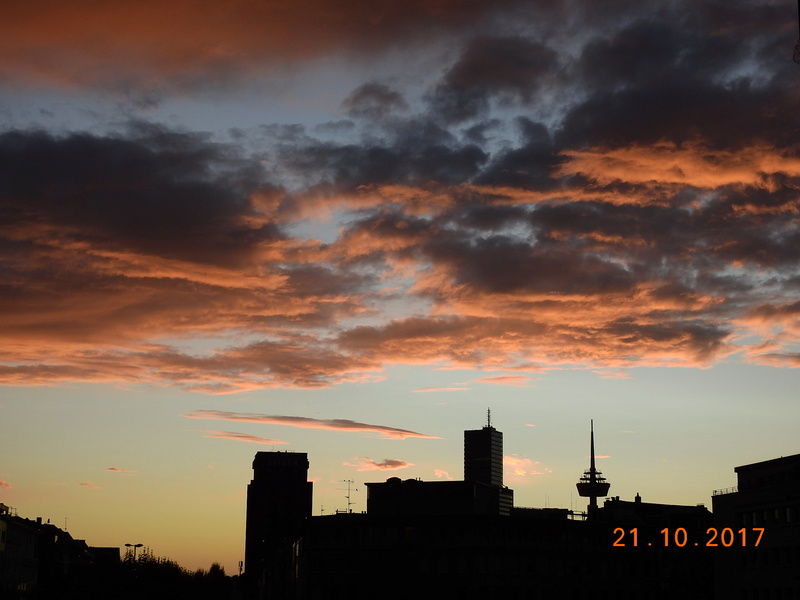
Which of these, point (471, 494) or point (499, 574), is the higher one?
point (471, 494)

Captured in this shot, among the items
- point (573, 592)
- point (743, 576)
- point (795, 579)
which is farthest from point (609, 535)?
point (795, 579)

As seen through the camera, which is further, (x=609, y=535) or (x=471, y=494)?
(x=471, y=494)

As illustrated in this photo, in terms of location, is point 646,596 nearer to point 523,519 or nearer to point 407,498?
point 523,519

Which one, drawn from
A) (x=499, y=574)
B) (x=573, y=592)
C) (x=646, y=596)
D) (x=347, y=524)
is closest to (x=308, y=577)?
(x=347, y=524)

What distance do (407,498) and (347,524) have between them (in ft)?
78.5

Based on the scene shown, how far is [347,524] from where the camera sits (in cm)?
16088

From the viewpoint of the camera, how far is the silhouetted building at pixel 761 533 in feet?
463

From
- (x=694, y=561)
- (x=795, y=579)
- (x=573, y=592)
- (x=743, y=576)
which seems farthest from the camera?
(x=694, y=561)

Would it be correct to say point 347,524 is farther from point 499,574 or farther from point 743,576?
point 743,576

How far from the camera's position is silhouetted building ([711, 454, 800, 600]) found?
463ft

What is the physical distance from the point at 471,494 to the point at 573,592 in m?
33.8

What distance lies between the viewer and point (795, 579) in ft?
454

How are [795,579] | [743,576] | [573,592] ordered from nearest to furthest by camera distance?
[795,579], [743,576], [573,592]

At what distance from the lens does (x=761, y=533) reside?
474 ft
